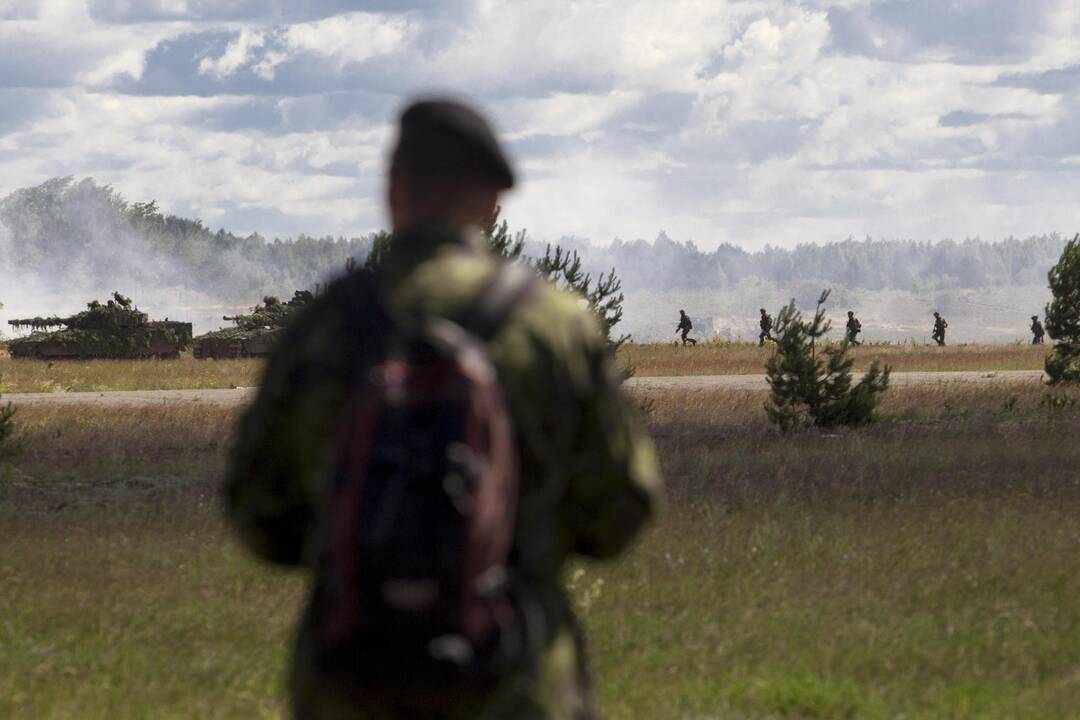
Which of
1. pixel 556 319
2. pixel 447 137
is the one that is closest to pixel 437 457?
pixel 556 319

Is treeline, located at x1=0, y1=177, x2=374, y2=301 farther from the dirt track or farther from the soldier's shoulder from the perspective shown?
the soldier's shoulder

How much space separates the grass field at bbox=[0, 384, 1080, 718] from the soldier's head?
3820 millimetres

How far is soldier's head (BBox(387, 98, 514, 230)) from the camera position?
287cm

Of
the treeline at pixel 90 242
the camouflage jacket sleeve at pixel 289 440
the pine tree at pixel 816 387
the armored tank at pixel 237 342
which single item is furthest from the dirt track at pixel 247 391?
the treeline at pixel 90 242

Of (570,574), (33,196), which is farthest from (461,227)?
(33,196)

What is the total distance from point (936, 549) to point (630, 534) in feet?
23.2

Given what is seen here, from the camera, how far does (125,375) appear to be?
3772 centimetres

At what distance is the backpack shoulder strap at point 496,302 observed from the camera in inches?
109

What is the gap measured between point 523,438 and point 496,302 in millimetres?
242

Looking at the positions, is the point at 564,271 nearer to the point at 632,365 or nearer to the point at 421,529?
the point at 421,529

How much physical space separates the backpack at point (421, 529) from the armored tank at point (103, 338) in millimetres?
43227

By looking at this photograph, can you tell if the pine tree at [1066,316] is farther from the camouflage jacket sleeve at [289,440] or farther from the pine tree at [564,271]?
the camouflage jacket sleeve at [289,440]

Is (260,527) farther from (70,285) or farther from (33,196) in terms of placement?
(33,196)

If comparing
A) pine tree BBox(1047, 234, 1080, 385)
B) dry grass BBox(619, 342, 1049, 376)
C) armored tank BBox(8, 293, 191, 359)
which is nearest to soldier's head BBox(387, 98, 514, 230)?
pine tree BBox(1047, 234, 1080, 385)
